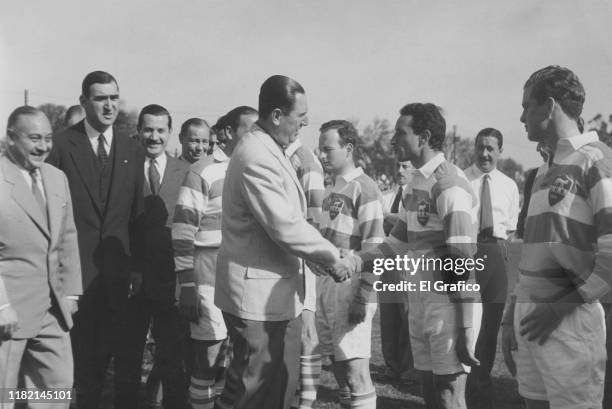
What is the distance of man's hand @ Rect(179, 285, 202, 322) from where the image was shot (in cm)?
443

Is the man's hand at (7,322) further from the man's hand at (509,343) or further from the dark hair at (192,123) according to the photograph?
the dark hair at (192,123)

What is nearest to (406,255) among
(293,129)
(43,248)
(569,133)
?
(293,129)

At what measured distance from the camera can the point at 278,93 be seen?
135 inches

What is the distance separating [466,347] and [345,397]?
1.26 meters

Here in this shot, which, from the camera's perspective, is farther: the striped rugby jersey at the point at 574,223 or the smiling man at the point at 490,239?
the smiling man at the point at 490,239

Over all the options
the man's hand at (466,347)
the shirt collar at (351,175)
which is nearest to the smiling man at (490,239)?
the shirt collar at (351,175)

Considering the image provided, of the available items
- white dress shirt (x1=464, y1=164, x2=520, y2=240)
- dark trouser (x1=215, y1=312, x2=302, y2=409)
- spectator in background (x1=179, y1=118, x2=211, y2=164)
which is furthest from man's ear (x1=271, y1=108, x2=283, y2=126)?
white dress shirt (x1=464, y1=164, x2=520, y2=240)

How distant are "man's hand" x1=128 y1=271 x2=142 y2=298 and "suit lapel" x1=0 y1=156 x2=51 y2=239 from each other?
1.12 m

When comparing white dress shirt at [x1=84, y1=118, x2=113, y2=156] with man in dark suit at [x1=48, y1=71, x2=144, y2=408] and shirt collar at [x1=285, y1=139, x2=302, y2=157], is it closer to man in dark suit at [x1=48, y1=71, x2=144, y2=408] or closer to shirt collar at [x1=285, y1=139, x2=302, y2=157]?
man in dark suit at [x1=48, y1=71, x2=144, y2=408]

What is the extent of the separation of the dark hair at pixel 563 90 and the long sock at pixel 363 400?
2.21m

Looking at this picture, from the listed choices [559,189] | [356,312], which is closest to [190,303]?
[356,312]

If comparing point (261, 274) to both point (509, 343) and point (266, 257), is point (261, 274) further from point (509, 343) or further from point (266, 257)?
point (509, 343)

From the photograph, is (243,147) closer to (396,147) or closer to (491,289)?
(396,147)

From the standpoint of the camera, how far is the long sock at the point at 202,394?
445 cm
